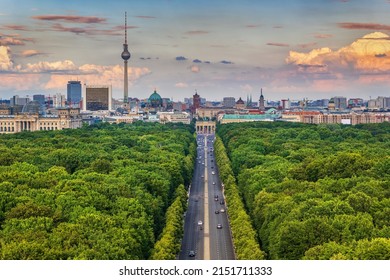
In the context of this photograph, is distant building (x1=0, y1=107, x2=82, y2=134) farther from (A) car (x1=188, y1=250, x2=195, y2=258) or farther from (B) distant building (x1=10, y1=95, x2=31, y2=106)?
(A) car (x1=188, y1=250, x2=195, y2=258)

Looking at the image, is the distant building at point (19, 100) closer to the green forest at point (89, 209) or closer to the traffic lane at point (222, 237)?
the green forest at point (89, 209)

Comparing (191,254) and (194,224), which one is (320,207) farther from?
(194,224)

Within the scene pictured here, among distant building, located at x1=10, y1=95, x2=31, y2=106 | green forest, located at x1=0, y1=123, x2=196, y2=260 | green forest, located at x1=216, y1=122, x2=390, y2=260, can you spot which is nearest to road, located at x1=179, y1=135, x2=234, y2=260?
green forest, located at x1=0, y1=123, x2=196, y2=260

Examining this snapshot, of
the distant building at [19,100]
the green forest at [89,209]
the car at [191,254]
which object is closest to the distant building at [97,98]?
the distant building at [19,100]

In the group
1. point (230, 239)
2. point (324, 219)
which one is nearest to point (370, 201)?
point (324, 219)

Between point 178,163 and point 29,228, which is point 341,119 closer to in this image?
point 178,163
